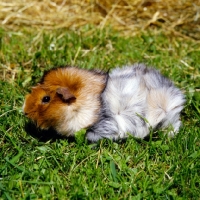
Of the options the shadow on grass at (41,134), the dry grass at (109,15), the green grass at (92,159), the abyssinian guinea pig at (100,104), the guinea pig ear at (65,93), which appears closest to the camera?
the green grass at (92,159)

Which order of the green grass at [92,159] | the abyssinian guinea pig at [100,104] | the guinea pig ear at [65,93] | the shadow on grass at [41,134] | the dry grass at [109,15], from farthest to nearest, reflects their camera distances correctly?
the dry grass at [109,15] → the shadow on grass at [41,134] → the abyssinian guinea pig at [100,104] → the guinea pig ear at [65,93] → the green grass at [92,159]

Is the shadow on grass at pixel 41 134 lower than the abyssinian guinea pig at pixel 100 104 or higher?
lower

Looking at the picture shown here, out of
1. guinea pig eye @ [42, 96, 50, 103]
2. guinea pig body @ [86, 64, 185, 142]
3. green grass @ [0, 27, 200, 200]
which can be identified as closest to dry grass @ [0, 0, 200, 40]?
green grass @ [0, 27, 200, 200]

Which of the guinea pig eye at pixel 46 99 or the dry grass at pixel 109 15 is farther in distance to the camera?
the dry grass at pixel 109 15

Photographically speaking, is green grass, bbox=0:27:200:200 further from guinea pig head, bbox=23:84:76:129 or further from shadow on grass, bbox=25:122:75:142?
guinea pig head, bbox=23:84:76:129

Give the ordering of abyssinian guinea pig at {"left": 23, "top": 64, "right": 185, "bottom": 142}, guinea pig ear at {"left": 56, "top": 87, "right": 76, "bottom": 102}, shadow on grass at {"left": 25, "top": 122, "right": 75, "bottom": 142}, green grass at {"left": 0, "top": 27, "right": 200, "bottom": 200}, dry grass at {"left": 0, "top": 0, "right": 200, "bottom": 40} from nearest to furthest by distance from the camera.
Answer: green grass at {"left": 0, "top": 27, "right": 200, "bottom": 200}
guinea pig ear at {"left": 56, "top": 87, "right": 76, "bottom": 102}
abyssinian guinea pig at {"left": 23, "top": 64, "right": 185, "bottom": 142}
shadow on grass at {"left": 25, "top": 122, "right": 75, "bottom": 142}
dry grass at {"left": 0, "top": 0, "right": 200, "bottom": 40}

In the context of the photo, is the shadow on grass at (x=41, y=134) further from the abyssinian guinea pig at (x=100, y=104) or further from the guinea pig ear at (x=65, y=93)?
the guinea pig ear at (x=65, y=93)

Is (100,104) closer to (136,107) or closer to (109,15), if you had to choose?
(136,107)

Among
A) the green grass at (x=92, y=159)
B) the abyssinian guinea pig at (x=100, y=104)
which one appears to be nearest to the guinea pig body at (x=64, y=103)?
the abyssinian guinea pig at (x=100, y=104)
